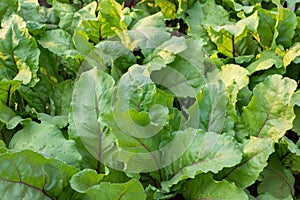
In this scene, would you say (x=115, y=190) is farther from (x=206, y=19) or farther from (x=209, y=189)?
(x=206, y=19)

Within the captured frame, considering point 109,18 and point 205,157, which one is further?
point 109,18

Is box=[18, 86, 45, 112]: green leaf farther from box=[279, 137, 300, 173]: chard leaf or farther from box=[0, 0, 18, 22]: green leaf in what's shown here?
box=[279, 137, 300, 173]: chard leaf

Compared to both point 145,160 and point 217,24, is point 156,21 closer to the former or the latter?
point 217,24

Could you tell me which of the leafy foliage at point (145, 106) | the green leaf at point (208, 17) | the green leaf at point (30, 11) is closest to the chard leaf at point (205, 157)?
the leafy foliage at point (145, 106)

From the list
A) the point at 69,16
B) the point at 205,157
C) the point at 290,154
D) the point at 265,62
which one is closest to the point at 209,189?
the point at 205,157

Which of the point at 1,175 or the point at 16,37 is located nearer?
the point at 1,175

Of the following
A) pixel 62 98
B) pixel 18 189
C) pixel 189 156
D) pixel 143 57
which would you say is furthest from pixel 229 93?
pixel 18 189
